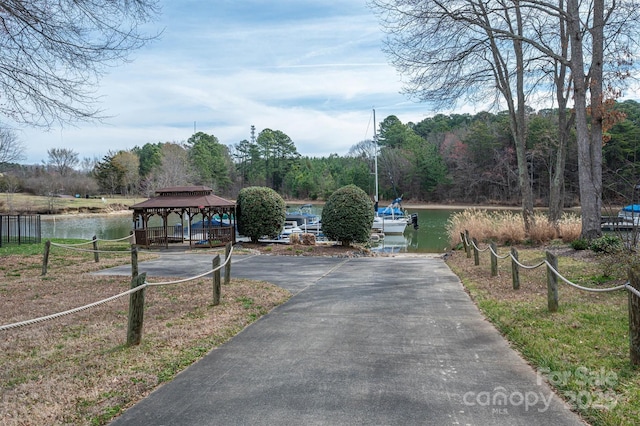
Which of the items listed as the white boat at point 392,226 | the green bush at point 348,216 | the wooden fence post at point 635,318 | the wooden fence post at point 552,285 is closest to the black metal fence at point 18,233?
the green bush at point 348,216

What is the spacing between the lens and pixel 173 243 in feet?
74.4

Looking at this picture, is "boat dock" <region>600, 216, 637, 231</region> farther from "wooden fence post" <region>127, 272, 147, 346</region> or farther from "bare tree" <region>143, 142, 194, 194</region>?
"bare tree" <region>143, 142, 194, 194</region>

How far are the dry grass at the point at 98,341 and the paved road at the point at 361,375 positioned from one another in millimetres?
341

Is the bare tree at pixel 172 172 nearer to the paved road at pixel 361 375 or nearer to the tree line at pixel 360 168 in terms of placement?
the tree line at pixel 360 168

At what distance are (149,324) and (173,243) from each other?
16.5 m

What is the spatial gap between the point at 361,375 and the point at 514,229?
15935 mm

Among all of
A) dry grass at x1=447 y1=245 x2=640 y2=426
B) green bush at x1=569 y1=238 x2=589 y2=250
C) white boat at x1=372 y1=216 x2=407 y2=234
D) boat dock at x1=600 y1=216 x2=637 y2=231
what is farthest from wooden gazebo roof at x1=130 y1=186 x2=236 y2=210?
boat dock at x1=600 y1=216 x2=637 y2=231

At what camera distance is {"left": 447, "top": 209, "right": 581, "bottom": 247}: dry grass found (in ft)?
57.2

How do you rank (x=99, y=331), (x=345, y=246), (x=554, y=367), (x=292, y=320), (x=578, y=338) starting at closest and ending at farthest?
(x=554, y=367) → (x=578, y=338) → (x=99, y=331) → (x=292, y=320) → (x=345, y=246)

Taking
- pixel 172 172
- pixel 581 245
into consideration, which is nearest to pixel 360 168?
pixel 172 172

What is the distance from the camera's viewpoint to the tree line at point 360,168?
62.9m

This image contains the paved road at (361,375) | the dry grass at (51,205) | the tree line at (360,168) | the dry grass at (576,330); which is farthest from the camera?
the tree line at (360,168)

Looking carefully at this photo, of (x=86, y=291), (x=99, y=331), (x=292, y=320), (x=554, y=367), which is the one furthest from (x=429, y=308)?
(x=86, y=291)

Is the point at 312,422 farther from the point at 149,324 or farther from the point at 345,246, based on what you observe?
the point at 345,246
